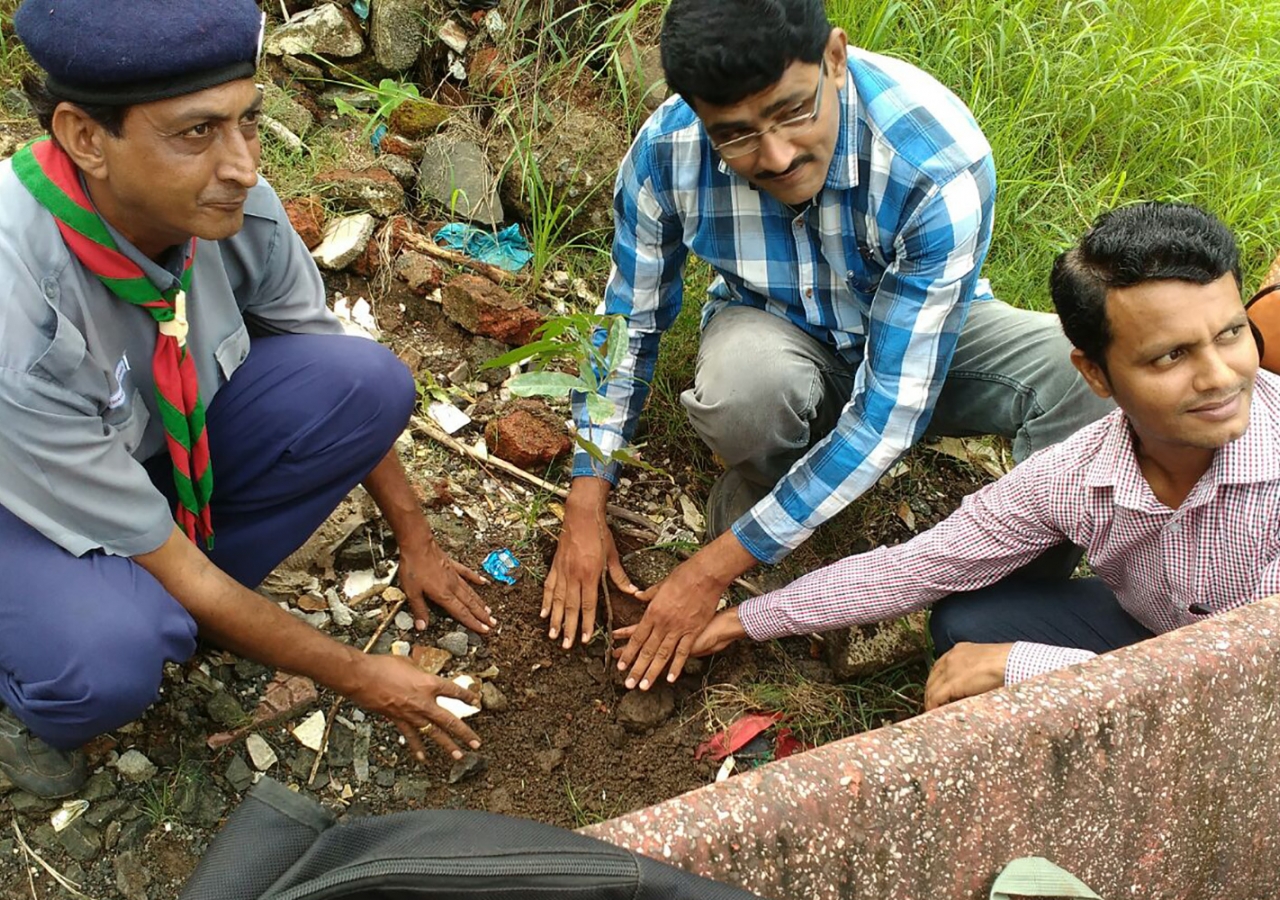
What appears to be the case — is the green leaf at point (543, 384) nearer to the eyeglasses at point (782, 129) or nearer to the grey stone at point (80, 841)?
the eyeglasses at point (782, 129)

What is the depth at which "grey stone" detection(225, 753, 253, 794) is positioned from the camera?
198cm

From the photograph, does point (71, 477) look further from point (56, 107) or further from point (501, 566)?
point (501, 566)

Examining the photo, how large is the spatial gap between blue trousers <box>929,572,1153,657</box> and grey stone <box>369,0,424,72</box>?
7.91 feet

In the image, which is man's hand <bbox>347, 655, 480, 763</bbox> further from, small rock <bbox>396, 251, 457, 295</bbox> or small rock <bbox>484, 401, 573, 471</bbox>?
small rock <bbox>396, 251, 457, 295</bbox>

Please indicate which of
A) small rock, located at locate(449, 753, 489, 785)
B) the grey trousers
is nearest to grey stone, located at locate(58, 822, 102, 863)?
small rock, located at locate(449, 753, 489, 785)

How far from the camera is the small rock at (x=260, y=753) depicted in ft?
6.64

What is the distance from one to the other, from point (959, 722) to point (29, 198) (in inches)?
58.5

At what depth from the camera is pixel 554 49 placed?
3.28 metres

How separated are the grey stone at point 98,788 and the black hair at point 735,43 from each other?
63.6 inches

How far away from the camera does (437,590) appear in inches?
87.4

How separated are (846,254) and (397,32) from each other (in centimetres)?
193

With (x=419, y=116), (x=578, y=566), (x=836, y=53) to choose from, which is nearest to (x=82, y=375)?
(x=578, y=566)

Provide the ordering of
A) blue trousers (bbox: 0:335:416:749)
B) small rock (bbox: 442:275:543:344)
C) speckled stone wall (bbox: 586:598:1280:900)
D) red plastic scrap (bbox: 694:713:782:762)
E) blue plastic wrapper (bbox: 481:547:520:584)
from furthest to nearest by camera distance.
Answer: small rock (bbox: 442:275:543:344)
blue plastic wrapper (bbox: 481:547:520:584)
red plastic scrap (bbox: 694:713:782:762)
blue trousers (bbox: 0:335:416:749)
speckled stone wall (bbox: 586:598:1280:900)

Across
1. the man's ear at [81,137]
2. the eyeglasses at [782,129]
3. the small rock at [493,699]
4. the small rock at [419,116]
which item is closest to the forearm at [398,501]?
the small rock at [493,699]
